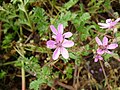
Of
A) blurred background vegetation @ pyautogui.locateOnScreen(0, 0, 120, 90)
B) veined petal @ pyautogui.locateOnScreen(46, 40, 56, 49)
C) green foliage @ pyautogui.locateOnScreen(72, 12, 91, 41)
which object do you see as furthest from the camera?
blurred background vegetation @ pyautogui.locateOnScreen(0, 0, 120, 90)

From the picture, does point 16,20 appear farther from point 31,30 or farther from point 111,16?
point 111,16

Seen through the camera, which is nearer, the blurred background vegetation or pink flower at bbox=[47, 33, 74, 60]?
pink flower at bbox=[47, 33, 74, 60]

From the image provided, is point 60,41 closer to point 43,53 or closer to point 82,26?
point 82,26

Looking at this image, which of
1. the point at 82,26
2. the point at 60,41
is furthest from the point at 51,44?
the point at 82,26

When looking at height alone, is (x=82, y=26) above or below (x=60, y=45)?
above

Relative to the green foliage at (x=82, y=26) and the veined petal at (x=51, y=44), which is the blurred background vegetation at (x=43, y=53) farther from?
the veined petal at (x=51, y=44)

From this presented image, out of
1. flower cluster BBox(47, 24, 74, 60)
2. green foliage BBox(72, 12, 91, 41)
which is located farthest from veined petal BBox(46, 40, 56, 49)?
green foliage BBox(72, 12, 91, 41)

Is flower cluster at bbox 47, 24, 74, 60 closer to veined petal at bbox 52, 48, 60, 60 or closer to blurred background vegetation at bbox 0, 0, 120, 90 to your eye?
veined petal at bbox 52, 48, 60, 60

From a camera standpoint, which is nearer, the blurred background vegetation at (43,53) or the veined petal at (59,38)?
the veined petal at (59,38)

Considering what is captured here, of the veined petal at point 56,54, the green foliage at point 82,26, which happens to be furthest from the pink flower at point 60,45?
the green foliage at point 82,26

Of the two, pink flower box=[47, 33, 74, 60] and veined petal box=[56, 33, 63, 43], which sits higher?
veined petal box=[56, 33, 63, 43]

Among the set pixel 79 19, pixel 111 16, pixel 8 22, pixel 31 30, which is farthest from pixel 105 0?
pixel 8 22
